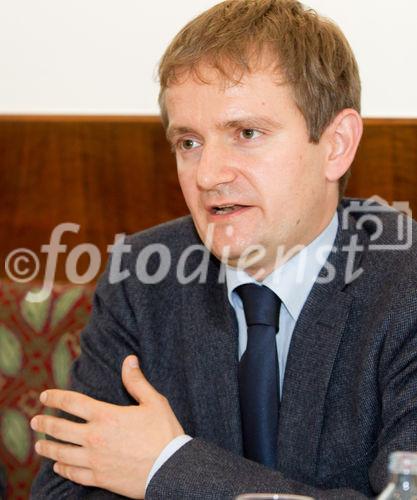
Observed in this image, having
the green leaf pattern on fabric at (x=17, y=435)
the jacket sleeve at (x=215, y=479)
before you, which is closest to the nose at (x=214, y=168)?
the jacket sleeve at (x=215, y=479)

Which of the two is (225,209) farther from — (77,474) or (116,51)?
(116,51)

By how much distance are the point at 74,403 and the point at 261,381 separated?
0.39 metres

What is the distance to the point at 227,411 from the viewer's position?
2.13 m

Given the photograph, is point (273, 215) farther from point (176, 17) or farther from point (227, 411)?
point (176, 17)

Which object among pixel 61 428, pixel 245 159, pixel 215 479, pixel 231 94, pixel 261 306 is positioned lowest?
pixel 215 479

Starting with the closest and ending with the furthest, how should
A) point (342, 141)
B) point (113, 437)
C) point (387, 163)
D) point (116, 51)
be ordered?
point (113, 437) < point (342, 141) < point (387, 163) < point (116, 51)

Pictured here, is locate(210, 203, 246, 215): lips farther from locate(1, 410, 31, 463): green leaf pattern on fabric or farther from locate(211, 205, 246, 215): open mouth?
locate(1, 410, 31, 463): green leaf pattern on fabric

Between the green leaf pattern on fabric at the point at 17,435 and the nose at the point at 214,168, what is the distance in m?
0.82

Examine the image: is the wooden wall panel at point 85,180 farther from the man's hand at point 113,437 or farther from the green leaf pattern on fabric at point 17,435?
the man's hand at point 113,437

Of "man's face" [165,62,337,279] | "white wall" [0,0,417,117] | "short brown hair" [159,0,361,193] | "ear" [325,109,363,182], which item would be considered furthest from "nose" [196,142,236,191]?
"white wall" [0,0,417,117]

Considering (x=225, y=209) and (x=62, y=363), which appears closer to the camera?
(x=225, y=209)

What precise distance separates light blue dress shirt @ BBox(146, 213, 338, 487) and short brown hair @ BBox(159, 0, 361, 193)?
0.25 metres

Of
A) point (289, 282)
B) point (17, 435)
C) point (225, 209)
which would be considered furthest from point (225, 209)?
point (17, 435)

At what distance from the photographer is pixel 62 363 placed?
8.14 ft
